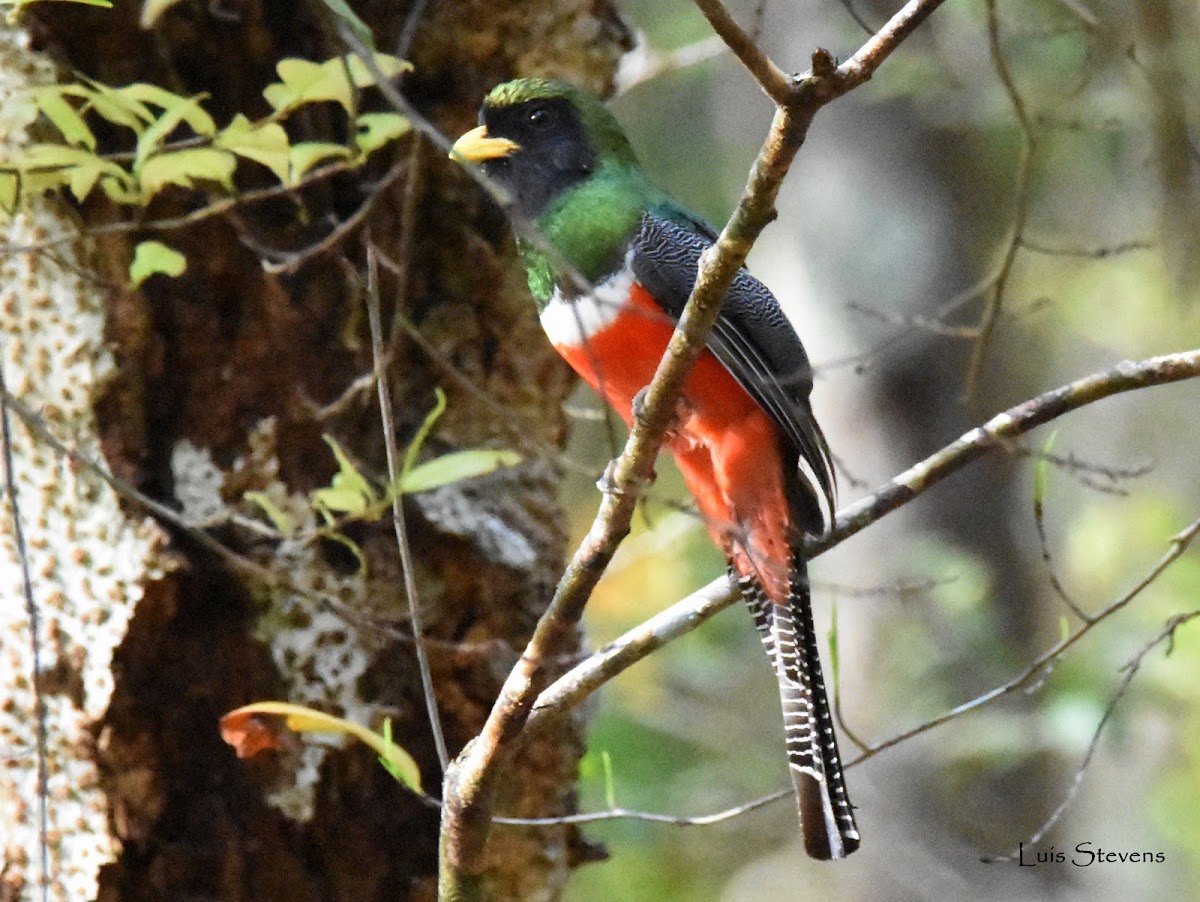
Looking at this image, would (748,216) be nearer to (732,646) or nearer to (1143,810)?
(732,646)

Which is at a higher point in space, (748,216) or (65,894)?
(748,216)

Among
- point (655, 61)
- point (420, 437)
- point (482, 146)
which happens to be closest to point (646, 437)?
point (420, 437)

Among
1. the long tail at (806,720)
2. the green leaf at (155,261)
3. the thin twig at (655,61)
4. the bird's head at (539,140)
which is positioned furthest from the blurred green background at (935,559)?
the green leaf at (155,261)

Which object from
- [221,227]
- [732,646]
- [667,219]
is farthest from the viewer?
[732,646]

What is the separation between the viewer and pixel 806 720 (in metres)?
2.96

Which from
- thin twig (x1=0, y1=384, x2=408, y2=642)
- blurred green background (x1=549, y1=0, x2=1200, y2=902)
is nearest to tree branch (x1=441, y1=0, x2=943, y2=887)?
thin twig (x1=0, y1=384, x2=408, y2=642)

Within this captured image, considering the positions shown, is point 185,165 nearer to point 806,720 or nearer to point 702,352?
point 702,352

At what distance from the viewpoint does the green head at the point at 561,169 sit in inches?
124

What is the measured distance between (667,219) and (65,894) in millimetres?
1794

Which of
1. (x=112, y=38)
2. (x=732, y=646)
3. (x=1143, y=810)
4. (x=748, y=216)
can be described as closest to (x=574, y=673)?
(x=748, y=216)

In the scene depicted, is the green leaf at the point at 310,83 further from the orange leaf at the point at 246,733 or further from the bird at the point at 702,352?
the orange leaf at the point at 246,733

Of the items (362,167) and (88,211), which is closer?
(88,211)

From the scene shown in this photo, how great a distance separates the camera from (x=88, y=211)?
9.59 feet

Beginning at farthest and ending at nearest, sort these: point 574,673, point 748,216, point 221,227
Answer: point 221,227 < point 574,673 < point 748,216
